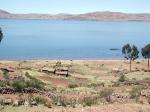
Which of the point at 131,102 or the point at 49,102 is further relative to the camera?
the point at 131,102

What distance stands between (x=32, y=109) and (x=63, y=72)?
30866mm

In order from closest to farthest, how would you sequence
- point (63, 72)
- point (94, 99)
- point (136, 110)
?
point (136, 110)
point (94, 99)
point (63, 72)

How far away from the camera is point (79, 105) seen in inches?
755

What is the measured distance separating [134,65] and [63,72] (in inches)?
1302

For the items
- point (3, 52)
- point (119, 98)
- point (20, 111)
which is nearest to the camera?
point (20, 111)

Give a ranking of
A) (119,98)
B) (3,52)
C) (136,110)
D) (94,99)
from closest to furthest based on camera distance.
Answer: (136,110) < (94,99) < (119,98) < (3,52)

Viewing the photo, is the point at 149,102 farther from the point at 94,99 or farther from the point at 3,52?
the point at 3,52

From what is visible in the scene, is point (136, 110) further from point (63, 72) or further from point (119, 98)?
point (63, 72)

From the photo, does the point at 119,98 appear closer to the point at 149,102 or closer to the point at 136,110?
the point at 149,102

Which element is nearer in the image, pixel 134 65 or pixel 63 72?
pixel 63 72

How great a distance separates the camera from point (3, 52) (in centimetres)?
13650

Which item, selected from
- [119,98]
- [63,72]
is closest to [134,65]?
[63,72]

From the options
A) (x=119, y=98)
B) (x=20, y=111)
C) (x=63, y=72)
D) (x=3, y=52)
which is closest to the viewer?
(x=20, y=111)

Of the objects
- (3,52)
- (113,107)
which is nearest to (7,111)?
(113,107)
